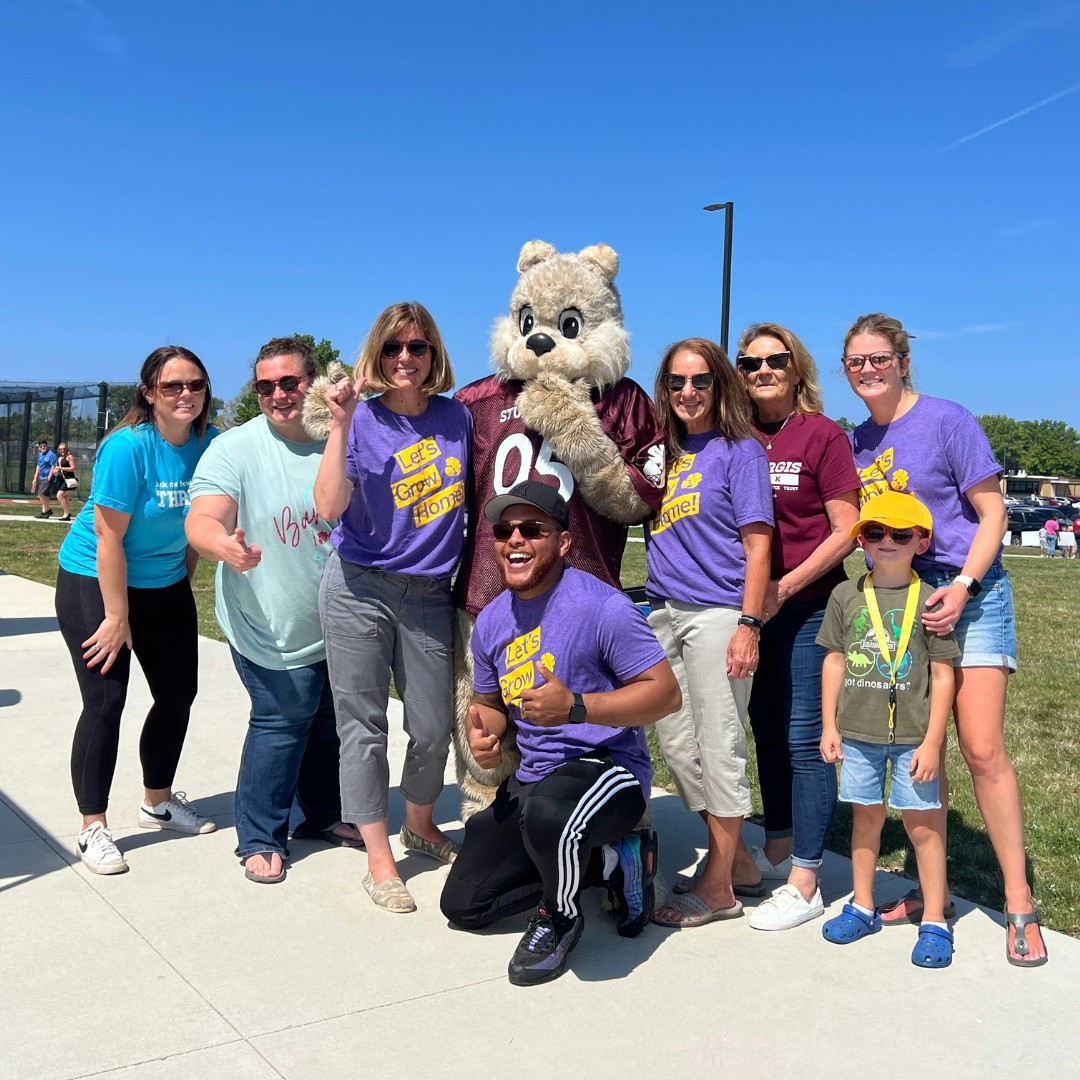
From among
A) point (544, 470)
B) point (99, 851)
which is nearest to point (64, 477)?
point (99, 851)

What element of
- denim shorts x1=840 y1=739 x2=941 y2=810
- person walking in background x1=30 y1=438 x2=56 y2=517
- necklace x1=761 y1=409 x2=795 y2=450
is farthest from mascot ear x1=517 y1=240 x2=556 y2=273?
person walking in background x1=30 y1=438 x2=56 y2=517

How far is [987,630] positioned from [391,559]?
1903mm

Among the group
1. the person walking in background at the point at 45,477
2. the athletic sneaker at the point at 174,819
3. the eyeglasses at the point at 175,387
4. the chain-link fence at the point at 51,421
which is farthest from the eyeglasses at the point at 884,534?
the chain-link fence at the point at 51,421

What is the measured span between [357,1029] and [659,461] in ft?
6.48

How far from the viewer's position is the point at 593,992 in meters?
3.02

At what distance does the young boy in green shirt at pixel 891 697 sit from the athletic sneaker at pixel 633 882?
0.56 meters

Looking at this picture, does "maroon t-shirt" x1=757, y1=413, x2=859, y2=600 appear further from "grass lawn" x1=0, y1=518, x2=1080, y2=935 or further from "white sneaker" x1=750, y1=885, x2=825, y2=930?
"grass lawn" x1=0, y1=518, x2=1080, y2=935

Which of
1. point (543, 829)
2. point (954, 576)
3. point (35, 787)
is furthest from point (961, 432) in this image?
point (35, 787)

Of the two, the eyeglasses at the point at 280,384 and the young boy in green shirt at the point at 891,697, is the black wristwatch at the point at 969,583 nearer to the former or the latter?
Answer: the young boy in green shirt at the point at 891,697

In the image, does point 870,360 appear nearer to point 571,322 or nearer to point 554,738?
point 571,322

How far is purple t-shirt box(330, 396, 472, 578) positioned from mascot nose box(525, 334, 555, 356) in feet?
1.25

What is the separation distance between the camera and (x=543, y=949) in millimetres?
3117

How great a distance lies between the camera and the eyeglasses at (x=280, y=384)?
3822mm

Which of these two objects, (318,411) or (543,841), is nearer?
(543,841)
